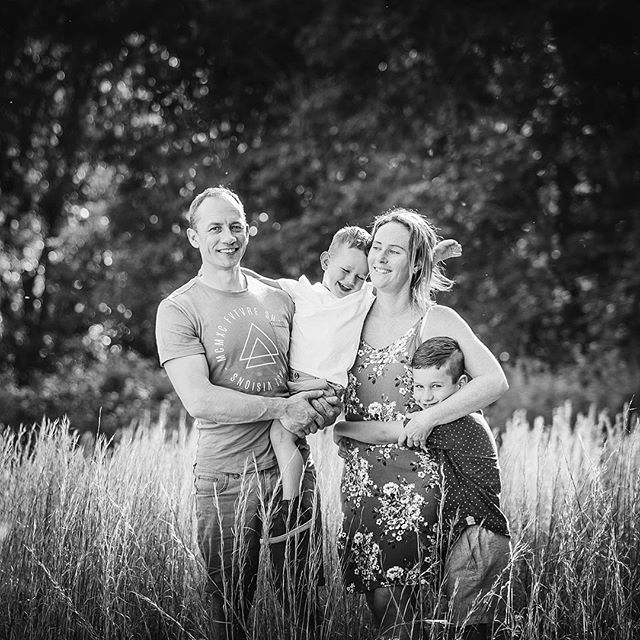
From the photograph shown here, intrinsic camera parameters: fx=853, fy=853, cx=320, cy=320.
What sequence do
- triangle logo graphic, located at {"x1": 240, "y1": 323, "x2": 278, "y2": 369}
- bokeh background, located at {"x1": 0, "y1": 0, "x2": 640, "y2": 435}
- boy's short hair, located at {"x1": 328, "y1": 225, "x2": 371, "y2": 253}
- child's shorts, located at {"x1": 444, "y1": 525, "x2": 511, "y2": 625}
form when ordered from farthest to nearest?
bokeh background, located at {"x1": 0, "y1": 0, "x2": 640, "y2": 435} < boy's short hair, located at {"x1": 328, "y1": 225, "x2": 371, "y2": 253} < triangle logo graphic, located at {"x1": 240, "y1": 323, "x2": 278, "y2": 369} < child's shorts, located at {"x1": 444, "y1": 525, "x2": 511, "y2": 625}

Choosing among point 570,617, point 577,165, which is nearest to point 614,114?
point 577,165

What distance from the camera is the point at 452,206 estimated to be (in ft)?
31.6

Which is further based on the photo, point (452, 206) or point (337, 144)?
point (337, 144)

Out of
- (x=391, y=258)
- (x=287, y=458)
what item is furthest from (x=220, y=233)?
(x=287, y=458)

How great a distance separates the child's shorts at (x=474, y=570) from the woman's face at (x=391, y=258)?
0.92 meters

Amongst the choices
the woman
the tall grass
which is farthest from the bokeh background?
the woman

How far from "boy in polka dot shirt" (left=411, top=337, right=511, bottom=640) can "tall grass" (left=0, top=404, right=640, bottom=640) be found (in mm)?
164

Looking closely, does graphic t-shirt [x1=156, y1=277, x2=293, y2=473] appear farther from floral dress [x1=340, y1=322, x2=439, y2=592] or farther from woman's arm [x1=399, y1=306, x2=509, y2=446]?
woman's arm [x1=399, y1=306, x2=509, y2=446]

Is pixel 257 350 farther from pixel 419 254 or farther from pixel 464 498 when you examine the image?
pixel 464 498

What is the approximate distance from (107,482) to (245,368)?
107cm

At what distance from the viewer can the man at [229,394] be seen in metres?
3.05

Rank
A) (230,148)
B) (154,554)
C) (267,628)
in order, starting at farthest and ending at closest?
(230,148) → (154,554) → (267,628)

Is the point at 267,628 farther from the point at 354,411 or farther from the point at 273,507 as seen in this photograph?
the point at 354,411

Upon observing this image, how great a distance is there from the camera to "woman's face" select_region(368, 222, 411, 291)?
312 centimetres
